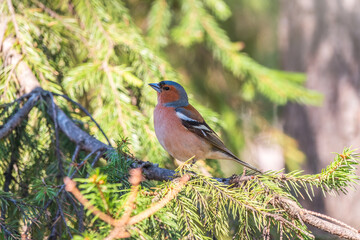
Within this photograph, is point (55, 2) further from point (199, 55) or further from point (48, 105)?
point (199, 55)

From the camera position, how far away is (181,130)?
3502 millimetres

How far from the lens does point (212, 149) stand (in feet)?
11.8

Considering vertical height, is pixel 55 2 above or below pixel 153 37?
below

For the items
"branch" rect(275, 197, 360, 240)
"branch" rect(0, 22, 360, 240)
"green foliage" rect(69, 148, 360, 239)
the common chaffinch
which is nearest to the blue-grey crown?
the common chaffinch

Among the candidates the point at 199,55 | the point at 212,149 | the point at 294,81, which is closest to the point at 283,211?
the point at 212,149

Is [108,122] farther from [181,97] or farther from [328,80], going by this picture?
[328,80]

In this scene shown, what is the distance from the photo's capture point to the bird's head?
3.56m

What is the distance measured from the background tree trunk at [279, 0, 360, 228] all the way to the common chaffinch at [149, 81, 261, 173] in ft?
11.7

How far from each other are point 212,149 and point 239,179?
1.55 meters

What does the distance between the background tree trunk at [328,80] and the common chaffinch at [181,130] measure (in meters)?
3.56

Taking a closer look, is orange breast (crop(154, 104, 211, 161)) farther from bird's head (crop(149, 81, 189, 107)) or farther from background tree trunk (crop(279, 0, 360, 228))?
background tree trunk (crop(279, 0, 360, 228))

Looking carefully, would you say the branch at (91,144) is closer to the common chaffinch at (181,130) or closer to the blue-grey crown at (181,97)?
the common chaffinch at (181,130)

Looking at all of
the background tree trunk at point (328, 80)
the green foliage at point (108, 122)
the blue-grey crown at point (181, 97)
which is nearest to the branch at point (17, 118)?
the green foliage at point (108, 122)

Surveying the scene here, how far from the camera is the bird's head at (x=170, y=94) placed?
3.56 m
